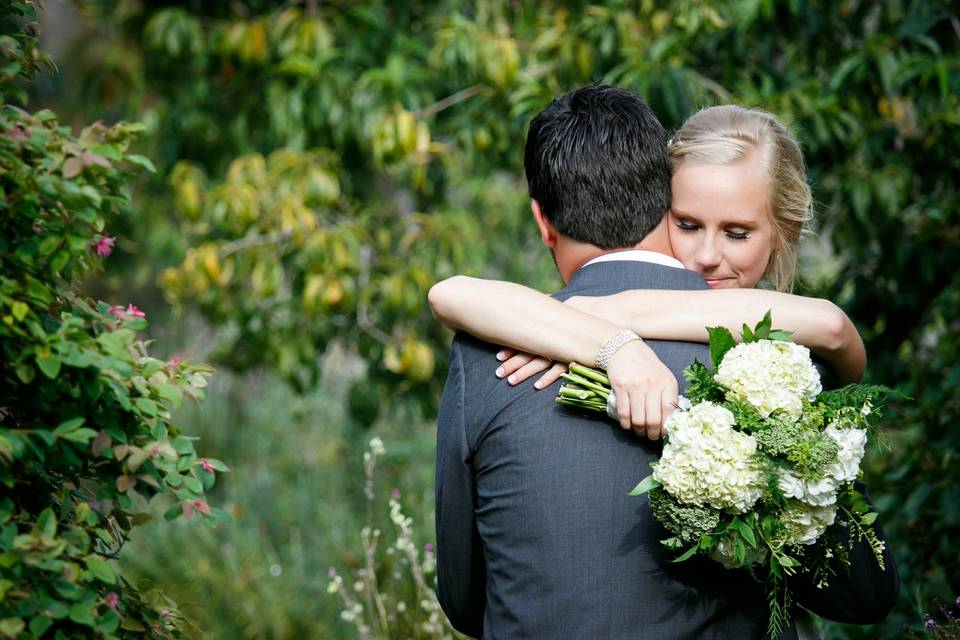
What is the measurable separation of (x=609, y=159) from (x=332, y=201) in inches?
127

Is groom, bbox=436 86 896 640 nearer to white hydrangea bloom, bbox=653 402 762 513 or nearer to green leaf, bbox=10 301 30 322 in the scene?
white hydrangea bloom, bbox=653 402 762 513

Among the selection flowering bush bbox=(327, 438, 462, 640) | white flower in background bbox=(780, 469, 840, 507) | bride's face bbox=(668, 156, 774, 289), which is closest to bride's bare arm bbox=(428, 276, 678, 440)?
white flower in background bbox=(780, 469, 840, 507)

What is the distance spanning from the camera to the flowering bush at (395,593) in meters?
3.71

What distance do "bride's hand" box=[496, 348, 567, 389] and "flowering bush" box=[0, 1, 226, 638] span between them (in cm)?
61

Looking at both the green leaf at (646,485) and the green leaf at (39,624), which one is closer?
the green leaf at (39,624)

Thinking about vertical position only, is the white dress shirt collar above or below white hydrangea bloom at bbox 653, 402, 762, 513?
above

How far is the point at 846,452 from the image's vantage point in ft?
6.25

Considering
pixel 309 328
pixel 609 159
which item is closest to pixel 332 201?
pixel 309 328

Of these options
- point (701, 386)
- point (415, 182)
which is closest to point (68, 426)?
point (701, 386)

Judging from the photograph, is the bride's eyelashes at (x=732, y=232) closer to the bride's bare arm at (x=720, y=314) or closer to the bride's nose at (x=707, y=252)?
the bride's nose at (x=707, y=252)

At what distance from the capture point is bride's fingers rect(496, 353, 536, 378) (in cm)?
212

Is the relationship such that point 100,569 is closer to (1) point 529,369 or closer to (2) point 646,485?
(1) point 529,369

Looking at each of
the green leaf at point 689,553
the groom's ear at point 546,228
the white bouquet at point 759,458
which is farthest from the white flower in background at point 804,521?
the groom's ear at point 546,228

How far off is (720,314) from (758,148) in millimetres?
727
